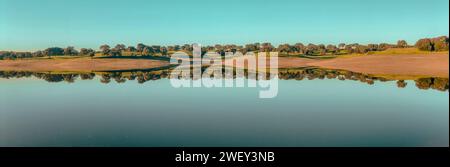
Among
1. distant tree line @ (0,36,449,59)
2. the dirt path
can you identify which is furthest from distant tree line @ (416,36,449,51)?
the dirt path

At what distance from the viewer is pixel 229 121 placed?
12.7 m

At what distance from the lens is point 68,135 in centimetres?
1087

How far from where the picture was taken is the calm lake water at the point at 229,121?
1005cm

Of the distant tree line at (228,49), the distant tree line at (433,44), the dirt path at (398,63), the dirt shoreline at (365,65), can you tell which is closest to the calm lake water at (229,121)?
the dirt shoreline at (365,65)

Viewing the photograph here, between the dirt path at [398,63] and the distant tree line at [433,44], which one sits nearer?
the dirt path at [398,63]

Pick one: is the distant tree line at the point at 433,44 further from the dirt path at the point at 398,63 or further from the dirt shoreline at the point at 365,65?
the dirt path at the point at 398,63

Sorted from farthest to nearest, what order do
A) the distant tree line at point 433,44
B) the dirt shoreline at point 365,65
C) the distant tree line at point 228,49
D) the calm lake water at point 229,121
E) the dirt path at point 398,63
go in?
the distant tree line at point 228,49, the distant tree line at point 433,44, the dirt path at point 398,63, the dirt shoreline at point 365,65, the calm lake water at point 229,121

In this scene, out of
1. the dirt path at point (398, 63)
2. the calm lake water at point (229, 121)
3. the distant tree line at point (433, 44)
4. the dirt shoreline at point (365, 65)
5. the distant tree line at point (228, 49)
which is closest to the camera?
the calm lake water at point (229, 121)

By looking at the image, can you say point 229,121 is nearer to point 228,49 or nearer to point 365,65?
point 365,65

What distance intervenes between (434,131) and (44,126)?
1405 cm

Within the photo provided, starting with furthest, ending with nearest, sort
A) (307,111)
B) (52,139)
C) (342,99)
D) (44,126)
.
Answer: (342,99) < (307,111) < (44,126) < (52,139)

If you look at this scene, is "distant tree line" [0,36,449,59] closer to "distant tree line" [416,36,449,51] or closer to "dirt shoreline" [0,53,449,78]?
"distant tree line" [416,36,449,51]
